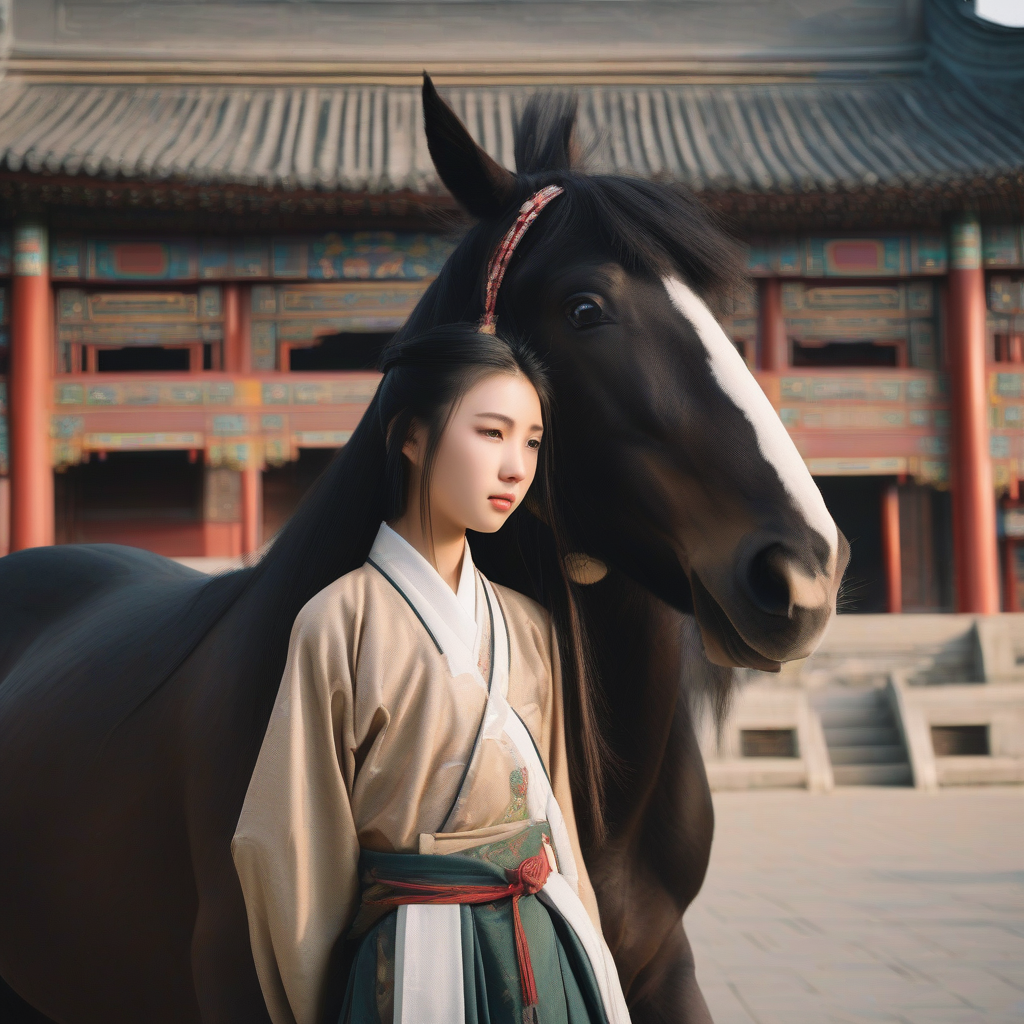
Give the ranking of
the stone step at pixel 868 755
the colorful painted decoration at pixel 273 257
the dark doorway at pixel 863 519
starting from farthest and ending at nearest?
the dark doorway at pixel 863 519, the colorful painted decoration at pixel 273 257, the stone step at pixel 868 755

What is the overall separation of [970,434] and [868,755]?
15.3 feet

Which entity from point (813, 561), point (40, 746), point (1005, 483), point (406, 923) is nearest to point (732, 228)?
point (813, 561)

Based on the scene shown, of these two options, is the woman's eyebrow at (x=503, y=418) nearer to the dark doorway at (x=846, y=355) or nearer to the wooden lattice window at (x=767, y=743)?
the wooden lattice window at (x=767, y=743)

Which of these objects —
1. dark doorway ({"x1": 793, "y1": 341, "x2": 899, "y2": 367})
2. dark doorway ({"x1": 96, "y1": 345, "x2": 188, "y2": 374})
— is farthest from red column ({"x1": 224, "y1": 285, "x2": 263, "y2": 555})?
dark doorway ({"x1": 793, "y1": 341, "x2": 899, "y2": 367})

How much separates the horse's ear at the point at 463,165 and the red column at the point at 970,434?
35.9 ft

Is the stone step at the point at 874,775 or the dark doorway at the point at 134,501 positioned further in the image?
the dark doorway at the point at 134,501

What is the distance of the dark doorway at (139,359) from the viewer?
13.5 meters

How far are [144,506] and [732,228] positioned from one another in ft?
37.3

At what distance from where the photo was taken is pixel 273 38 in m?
13.8

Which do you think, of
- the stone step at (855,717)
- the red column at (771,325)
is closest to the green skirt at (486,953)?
the stone step at (855,717)

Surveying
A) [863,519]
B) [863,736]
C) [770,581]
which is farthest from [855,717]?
[770,581]

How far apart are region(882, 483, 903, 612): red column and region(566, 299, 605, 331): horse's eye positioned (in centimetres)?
1135

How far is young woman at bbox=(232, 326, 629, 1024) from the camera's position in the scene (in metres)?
0.99

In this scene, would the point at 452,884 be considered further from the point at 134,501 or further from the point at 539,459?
the point at 134,501
